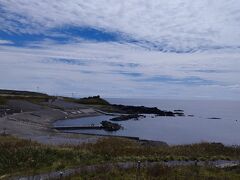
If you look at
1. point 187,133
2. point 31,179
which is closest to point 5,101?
point 187,133

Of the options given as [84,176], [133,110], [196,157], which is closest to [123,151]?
[196,157]

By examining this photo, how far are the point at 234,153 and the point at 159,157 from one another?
30.0 feet

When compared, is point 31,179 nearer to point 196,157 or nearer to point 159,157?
point 159,157

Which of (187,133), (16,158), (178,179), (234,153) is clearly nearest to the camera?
(178,179)

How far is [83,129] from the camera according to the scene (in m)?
71.6

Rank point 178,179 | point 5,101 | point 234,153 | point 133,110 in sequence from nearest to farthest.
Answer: point 178,179 → point 234,153 → point 5,101 → point 133,110

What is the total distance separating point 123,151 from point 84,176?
31.6 feet

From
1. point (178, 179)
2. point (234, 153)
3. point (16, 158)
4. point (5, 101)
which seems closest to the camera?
point (178, 179)

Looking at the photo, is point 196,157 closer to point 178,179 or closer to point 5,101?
point 178,179

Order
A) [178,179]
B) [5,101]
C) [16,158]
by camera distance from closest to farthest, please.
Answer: [178,179] < [16,158] < [5,101]

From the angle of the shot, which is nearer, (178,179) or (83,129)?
(178,179)

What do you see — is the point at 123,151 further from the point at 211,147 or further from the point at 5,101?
the point at 5,101

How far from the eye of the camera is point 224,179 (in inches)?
630

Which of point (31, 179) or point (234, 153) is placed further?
point (234, 153)
